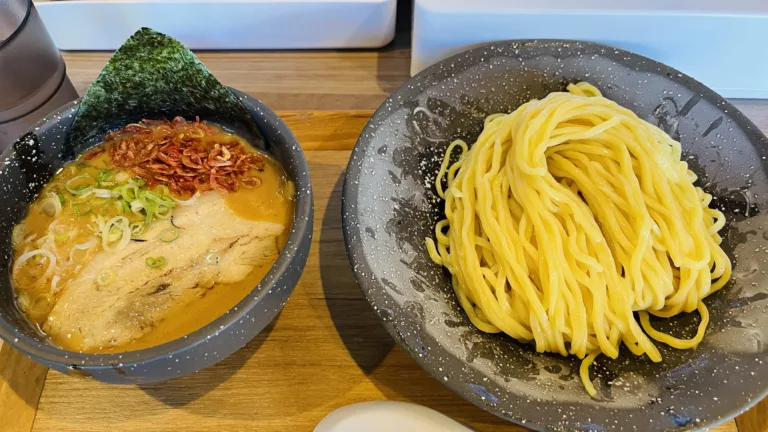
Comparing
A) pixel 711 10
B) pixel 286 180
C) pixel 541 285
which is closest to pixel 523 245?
pixel 541 285

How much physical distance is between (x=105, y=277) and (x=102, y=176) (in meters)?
0.26

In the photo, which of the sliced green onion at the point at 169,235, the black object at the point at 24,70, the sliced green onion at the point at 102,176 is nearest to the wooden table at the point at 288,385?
the sliced green onion at the point at 169,235

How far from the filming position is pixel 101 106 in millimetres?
1258

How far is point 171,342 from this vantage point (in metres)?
0.94

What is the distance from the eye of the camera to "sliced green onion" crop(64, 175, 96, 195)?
3.96 feet

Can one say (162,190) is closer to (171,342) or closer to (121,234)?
(121,234)

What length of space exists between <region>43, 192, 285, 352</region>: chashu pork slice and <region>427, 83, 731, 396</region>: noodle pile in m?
0.42

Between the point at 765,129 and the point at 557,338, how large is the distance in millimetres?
1031

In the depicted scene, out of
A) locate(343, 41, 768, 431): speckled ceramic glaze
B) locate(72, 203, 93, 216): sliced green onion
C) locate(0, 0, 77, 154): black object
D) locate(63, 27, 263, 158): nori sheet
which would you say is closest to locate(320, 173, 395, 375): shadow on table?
locate(343, 41, 768, 431): speckled ceramic glaze

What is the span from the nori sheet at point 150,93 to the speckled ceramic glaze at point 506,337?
0.34 m

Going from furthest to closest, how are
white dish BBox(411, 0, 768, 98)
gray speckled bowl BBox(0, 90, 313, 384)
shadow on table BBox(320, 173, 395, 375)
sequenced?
white dish BBox(411, 0, 768, 98)
shadow on table BBox(320, 173, 395, 375)
gray speckled bowl BBox(0, 90, 313, 384)

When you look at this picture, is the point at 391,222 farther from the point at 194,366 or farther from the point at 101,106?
the point at 101,106

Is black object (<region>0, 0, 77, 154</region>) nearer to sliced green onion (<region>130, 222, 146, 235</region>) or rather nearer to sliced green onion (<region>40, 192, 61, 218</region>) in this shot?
sliced green onion (<region>40, 192, 61, 218</region>)

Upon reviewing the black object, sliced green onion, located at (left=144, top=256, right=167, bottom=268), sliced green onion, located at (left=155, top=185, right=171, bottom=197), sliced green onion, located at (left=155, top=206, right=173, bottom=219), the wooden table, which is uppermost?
the black object
